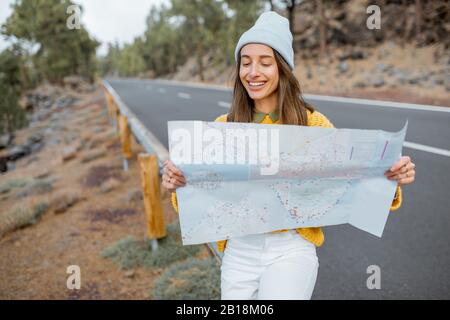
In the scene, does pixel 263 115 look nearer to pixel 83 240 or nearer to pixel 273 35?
pixel 273 35

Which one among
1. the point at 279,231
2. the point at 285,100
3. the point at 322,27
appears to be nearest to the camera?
the point at 279,231

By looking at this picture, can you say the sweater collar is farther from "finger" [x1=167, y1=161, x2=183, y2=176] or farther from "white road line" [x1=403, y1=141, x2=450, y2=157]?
"white road line" [x1=403, y1=141, x2=450, y2=157]

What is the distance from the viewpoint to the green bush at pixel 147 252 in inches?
151

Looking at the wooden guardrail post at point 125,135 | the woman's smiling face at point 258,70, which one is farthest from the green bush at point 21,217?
the woman's smiling face at point 258,70

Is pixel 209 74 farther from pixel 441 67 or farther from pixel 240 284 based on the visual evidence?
pixel 240 284

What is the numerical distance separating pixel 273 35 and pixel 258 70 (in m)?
0.18

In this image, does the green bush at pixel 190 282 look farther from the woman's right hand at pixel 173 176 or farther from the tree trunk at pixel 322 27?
the tree trunk at pixel 322 27

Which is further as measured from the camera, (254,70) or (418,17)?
(418,17)

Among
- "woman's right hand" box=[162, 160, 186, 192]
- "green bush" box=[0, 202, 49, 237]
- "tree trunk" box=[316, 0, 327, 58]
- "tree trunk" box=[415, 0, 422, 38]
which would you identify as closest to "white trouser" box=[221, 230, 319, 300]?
"woman's right hand" box=[162, 160, 186, 192]

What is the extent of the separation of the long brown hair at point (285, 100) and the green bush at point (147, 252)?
2.42m

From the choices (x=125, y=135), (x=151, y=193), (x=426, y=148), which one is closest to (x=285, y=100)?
(x=151, y=193)

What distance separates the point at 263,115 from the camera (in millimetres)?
1853

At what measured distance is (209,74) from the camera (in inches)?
1585

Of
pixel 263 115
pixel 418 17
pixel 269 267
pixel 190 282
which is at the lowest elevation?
pixel 190 282
